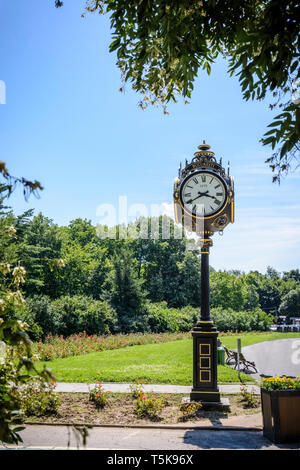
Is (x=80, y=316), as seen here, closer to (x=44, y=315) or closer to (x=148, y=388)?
(x=44, y=315)

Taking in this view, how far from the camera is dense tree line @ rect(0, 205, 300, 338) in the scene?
79.4 feet

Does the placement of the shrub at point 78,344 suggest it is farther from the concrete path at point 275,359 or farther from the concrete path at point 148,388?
the concrete path at point 275,359

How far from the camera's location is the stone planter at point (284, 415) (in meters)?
5.79

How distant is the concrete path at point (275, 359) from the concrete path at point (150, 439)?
6358mm


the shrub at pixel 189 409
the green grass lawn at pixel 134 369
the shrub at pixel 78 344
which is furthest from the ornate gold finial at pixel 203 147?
the shrub at pixel 78 344

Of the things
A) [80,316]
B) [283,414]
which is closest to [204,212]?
[283,414]

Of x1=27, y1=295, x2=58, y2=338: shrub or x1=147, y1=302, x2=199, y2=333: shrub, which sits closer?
x1=27, y1=295, x2=58, y2=338: shrub

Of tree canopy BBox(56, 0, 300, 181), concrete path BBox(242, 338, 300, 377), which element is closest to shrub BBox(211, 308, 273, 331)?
concrete path BBox(242, 338, 300, 377)

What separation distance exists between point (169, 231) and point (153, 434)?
1870 inches

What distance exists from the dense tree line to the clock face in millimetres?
3971

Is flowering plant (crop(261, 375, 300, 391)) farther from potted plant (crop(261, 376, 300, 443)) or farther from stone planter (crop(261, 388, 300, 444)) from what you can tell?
stone planter (crop(261, 388, 300, 444))

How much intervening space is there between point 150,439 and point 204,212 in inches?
183

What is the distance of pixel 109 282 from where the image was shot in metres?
36.4

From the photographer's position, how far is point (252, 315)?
127ft
